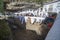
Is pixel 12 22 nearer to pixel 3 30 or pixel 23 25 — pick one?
pixel 23 25

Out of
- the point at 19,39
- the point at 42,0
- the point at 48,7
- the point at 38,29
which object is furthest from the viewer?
the point at 42,0

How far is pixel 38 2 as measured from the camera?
20.8 ft

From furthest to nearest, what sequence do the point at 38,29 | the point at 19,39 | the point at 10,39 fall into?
the point at 38,29, the point at 19,39, the point at 10,39

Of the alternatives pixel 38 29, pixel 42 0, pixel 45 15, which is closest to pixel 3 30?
pixel 38 29

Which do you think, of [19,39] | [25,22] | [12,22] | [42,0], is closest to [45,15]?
[25,22]

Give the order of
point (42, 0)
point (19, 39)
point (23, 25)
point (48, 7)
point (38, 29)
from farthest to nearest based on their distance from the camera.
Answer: point (42, 0) → point (48, 7) → point (23, 25) → point (38, 29) → point (19, 39)

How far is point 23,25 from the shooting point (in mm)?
4145

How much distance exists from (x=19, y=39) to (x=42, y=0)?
2882 mm

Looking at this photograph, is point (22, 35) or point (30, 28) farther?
point (30, 28)

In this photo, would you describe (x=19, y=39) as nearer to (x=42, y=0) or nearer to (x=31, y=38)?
(x=31, y=38)

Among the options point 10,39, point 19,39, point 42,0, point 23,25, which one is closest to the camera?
point 10,39

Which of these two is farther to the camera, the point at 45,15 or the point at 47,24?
the point at 45,15

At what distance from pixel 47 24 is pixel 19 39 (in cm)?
63

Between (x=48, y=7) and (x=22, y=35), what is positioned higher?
(x=48, y=7)
